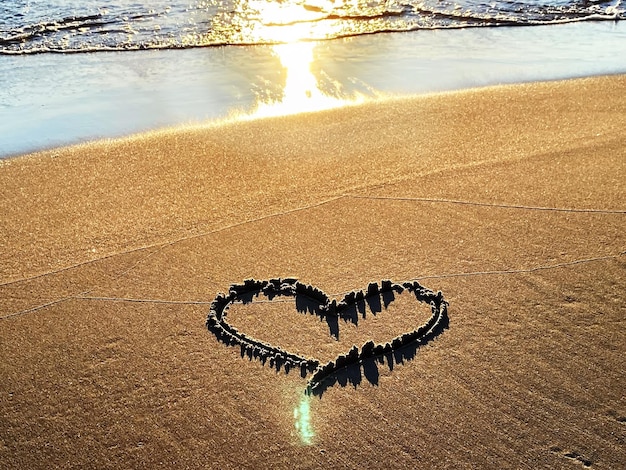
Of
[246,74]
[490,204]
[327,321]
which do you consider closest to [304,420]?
[327,321]

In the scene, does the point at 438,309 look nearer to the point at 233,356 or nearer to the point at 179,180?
the point at 233,356

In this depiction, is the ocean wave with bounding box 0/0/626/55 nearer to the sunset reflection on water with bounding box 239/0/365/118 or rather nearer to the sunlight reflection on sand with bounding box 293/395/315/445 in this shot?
the sunset reflection on water with bounding box 239/0/365/118

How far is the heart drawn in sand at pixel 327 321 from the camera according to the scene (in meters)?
2.73

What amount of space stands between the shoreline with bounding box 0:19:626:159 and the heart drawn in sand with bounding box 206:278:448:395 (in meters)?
2.52

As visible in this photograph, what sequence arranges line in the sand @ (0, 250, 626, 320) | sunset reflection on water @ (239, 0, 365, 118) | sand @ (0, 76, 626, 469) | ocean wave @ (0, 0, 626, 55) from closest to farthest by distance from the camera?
sand @ (0, 76, 626, 469)
line in the sand @ (0, 250, 626, 320)
sunset reflection on water @ (239, 0, 365, 118)
ocean wave @ (0, 0, 626, 55)

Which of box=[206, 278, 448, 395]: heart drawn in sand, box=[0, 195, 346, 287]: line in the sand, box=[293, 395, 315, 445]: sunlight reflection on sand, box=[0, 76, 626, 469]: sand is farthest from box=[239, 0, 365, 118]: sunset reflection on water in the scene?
box=[293, 395, 315, 445]: sunlight reflection on sand

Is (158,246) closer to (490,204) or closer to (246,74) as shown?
(490,204)

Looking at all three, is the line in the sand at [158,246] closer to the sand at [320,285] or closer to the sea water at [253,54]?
the sand at [320,285]

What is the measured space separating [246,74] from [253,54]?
878 mm

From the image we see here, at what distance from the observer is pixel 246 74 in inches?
262

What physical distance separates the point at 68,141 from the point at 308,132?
1828 millimetres

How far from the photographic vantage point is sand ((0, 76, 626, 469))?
7.94 feet

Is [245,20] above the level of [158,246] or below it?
above

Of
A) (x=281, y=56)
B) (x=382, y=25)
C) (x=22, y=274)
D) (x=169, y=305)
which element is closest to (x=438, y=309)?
(x=169, y=305)
